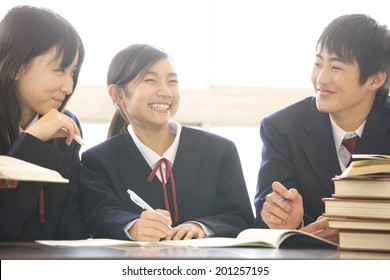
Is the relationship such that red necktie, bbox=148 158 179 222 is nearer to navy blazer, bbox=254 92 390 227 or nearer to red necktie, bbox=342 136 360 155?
navy blazer, bbox=254 92 390 227

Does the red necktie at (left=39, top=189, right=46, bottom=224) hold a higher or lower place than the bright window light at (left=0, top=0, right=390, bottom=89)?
lower

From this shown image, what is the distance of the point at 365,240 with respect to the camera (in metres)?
1.38

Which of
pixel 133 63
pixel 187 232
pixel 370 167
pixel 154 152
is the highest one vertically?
pixel 133 63

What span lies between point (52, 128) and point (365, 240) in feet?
2.55

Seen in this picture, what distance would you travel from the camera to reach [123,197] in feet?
6.35

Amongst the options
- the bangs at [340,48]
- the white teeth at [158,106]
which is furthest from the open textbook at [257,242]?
the bangs at [340,48]

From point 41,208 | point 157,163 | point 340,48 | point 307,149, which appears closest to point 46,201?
point 41,208

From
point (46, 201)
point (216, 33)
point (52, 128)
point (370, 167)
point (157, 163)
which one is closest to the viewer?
point (370, 167)

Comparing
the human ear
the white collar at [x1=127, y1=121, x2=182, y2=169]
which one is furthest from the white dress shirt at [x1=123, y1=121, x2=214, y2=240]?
the human ear

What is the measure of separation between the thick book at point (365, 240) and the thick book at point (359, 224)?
0.04 feet

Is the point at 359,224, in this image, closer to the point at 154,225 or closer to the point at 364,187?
the point at 364,187

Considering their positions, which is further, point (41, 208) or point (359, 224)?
point (41, 208)

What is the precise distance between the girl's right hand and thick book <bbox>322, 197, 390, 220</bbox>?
69cm

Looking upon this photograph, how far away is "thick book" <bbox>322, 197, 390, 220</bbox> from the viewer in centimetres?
135
